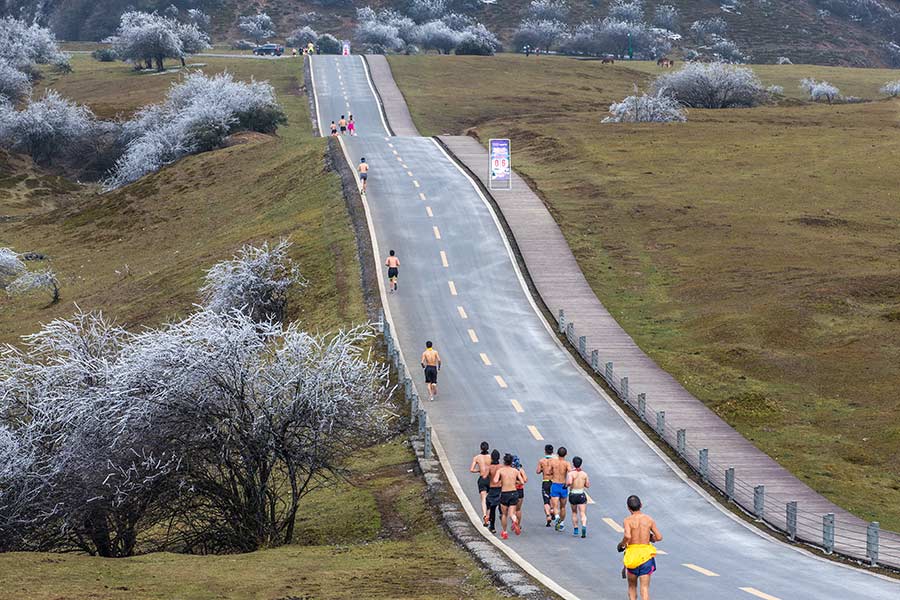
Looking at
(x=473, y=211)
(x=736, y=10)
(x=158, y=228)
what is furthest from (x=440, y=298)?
(x=736, y=10)

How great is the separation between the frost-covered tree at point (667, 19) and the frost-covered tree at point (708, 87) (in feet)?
230

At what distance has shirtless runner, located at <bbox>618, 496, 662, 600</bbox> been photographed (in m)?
18.8

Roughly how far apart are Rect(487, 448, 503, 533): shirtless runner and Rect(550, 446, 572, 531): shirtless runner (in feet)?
3.27

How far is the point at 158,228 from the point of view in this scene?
7300cm

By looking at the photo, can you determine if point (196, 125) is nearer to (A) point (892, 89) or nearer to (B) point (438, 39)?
(A) point (892, 89)

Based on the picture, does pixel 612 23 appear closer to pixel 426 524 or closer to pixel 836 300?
pixel 836 300

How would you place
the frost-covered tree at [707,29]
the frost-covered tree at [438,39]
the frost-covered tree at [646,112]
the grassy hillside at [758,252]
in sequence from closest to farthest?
the grassy hillside at [758,252] → the frost-covered tree at [646,112] → the frost-covered tree at [438,39] → the frost-covered tree at [707,29]

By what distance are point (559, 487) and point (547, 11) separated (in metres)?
155

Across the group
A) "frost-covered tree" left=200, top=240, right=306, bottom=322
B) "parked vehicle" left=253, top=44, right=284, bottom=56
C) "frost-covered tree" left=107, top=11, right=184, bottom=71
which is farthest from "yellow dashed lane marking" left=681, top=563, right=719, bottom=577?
"parked vehicle" left=253, top=44, right=284, bottom=56

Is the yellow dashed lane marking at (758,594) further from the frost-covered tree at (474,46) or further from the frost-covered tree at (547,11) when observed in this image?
the frost-covered tree at (547,11)

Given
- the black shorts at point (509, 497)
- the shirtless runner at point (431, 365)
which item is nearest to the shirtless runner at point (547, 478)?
the black shorts at point (509, 497)

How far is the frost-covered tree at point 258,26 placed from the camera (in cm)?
16588

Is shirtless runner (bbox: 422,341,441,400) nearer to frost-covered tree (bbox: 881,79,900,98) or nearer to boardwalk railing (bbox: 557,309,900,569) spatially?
boardwalk railing (bbox: 557,309,900,569)

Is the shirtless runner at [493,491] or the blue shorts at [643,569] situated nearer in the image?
the blue shorts at [643,569]
